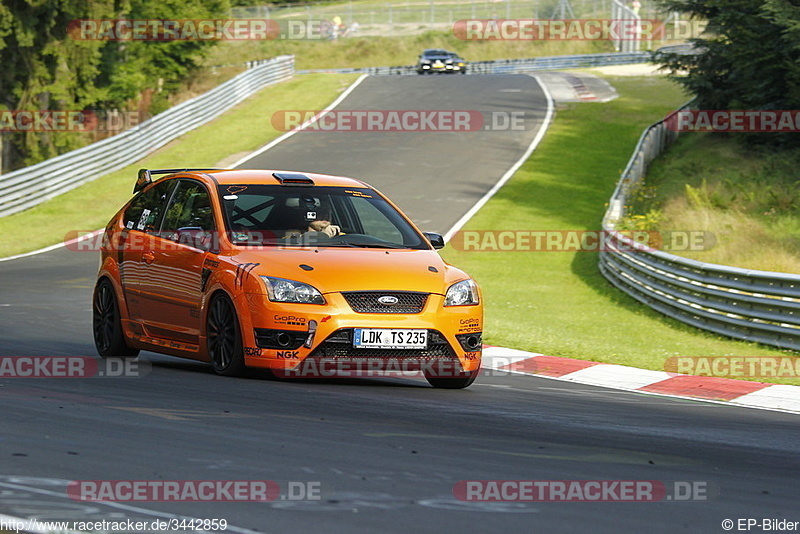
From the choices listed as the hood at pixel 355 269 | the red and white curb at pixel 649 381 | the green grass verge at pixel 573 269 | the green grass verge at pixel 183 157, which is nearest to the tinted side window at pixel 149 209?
the hood at pixel 355 269

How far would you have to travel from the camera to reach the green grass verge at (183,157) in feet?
87.4

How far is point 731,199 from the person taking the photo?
25516 mm

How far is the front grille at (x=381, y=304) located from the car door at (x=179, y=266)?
4.48 ft

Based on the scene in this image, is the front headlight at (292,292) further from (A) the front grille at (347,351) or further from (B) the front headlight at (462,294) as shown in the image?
(B) the front headlight at (462,294)

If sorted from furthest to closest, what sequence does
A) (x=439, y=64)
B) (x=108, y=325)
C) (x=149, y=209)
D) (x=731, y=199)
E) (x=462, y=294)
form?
(x=439, y=64)
(x=731, y=199)
(x=108, y=325)
(x=149, y=209)
(x=462, y=294)

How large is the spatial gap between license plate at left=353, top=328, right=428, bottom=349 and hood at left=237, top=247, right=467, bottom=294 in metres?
0.31

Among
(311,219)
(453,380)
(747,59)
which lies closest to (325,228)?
(311,219)

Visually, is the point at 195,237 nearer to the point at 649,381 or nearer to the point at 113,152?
the point at 649,381

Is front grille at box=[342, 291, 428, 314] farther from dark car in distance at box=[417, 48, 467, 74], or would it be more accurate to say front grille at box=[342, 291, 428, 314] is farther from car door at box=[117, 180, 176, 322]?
dark car in distance at box=[417, 48, 467, 74]

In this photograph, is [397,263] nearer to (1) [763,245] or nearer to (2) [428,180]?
(1) [763,245]

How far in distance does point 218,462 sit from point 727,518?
7.59 ft

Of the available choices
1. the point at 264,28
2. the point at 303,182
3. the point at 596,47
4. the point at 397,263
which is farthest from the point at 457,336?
the point at 264,28

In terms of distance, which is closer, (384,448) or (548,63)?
(384,448)

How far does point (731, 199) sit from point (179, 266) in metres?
18.1
